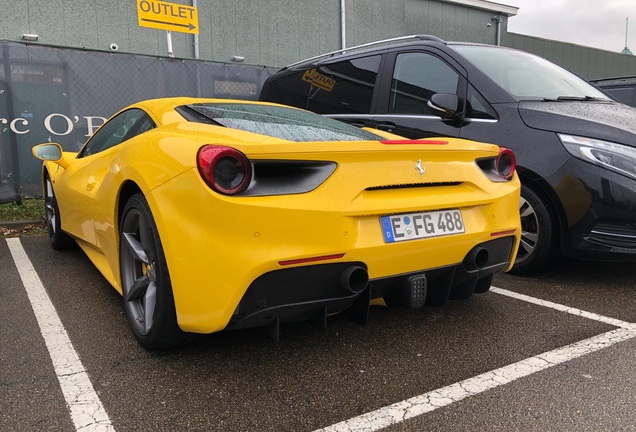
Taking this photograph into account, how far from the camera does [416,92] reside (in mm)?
4242

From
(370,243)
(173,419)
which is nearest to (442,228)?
(370,243)

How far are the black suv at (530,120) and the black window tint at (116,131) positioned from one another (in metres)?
2.11

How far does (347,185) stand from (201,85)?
20.6ft

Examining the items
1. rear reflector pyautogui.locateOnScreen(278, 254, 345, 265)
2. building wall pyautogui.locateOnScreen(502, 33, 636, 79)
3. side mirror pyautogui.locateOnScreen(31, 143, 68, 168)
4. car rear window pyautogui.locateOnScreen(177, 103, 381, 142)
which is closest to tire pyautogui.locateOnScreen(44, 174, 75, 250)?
side mirror pyautogui.locateOnScreen(31, 143, 68, 168)

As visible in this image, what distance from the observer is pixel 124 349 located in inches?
95.3

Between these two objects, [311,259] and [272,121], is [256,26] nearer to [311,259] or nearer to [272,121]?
[272,121]

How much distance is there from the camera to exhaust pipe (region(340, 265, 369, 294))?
1.97 m

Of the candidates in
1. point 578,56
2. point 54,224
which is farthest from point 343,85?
point 578,56

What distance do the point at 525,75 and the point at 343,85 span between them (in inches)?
67.9

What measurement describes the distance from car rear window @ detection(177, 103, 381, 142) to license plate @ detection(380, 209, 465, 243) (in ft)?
1.55

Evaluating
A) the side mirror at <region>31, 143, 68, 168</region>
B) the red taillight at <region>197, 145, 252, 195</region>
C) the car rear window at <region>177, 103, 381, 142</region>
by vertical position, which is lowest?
the side mirror at <region>31, 143, 68, 168</region>

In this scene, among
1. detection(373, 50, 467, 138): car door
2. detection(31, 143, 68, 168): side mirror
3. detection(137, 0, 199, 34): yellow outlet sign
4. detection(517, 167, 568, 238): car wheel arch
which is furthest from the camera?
detection(137, 0, 199, 34): yellow outlet sign

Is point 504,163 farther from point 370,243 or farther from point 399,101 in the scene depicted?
point 399,101

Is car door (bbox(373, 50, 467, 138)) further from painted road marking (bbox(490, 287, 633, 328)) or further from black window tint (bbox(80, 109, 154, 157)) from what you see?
black window tint (bbox(80, 109, 154, 157))
